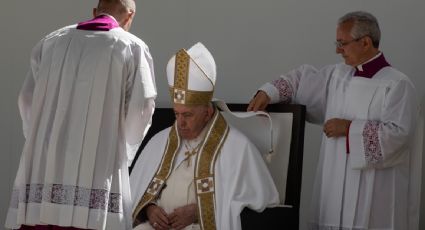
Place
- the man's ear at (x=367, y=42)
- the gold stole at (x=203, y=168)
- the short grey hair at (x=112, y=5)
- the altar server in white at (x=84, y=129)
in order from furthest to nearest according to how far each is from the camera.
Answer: the man's ear at (x=367, y=42)
the gold stole at (x=203, y=168)
the short grey hair at (x=112, y=5)
the altar server in white at (x=84, y=129)

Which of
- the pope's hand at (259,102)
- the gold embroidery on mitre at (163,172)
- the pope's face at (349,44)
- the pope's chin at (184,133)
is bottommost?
the gold embroidery on mitre at (163,172)

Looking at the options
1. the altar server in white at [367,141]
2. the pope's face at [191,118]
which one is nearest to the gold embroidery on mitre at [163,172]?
the pope's face at [191,118]

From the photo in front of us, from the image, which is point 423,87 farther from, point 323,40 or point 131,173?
point 131,173

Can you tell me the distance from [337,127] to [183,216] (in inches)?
42.8

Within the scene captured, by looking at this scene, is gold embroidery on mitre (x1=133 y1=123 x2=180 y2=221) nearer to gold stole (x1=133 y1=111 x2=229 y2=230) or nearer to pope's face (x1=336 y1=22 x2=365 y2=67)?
gold stole (x1=133 y1=111 x2=229 y2=230)

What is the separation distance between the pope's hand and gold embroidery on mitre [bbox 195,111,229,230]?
0.82 feet

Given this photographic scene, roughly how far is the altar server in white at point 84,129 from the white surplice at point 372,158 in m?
1.29

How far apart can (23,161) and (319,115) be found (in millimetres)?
Result: 2111

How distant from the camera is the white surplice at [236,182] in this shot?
19.3 ft

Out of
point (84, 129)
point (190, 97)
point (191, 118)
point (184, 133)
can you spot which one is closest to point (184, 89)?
point (190, 97)

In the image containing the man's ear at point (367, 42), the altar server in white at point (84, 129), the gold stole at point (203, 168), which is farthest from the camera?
the man's ear at point (367, 42)

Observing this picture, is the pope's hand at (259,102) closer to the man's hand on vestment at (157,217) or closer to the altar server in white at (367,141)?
the altar server in white at (367,141)

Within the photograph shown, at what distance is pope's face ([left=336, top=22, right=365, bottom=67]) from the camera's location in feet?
20.4

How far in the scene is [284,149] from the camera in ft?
20.7
